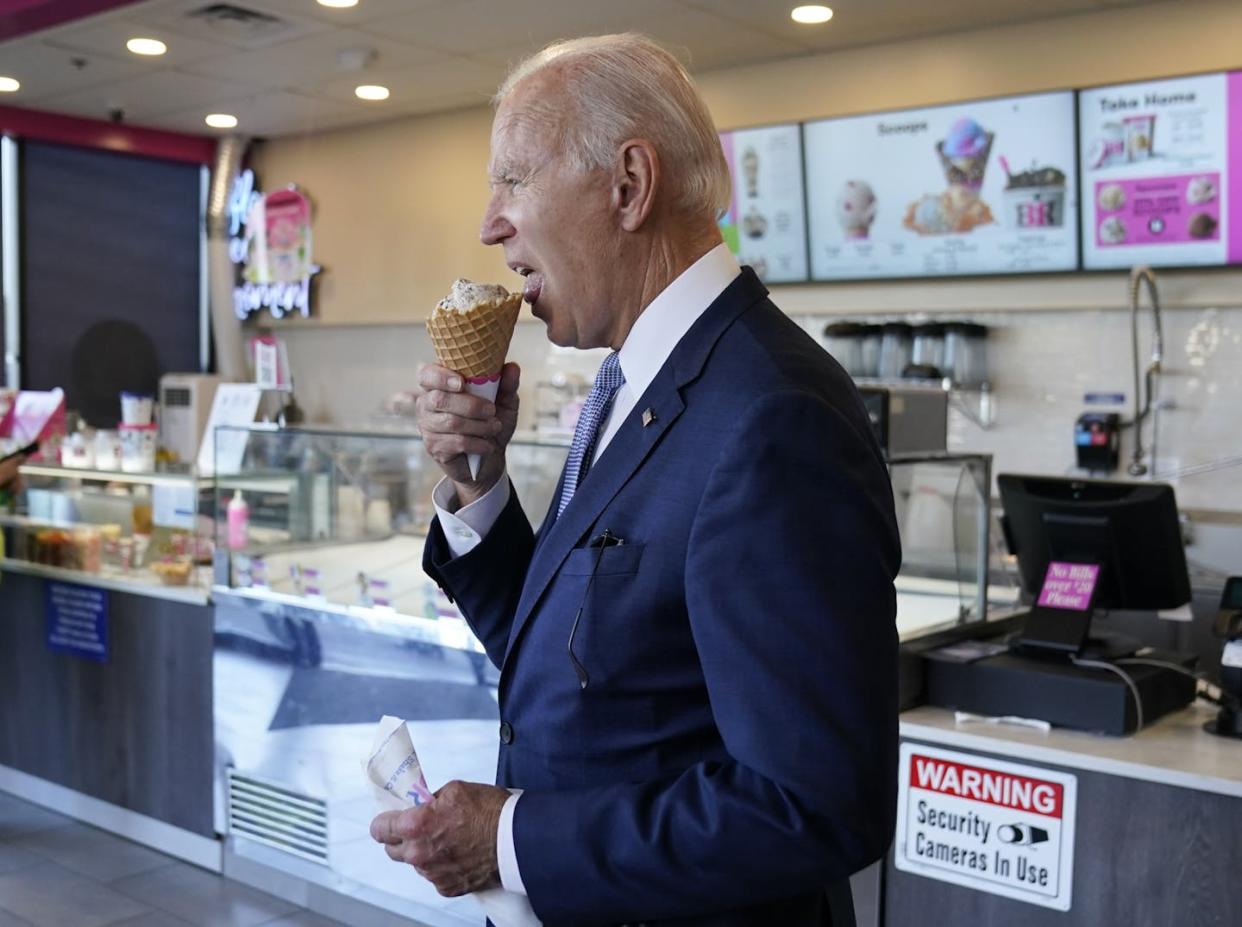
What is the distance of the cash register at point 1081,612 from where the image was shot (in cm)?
264

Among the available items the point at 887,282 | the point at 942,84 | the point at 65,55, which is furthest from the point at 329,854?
the point at 65,55

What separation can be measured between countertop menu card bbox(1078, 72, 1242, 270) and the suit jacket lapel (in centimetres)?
402

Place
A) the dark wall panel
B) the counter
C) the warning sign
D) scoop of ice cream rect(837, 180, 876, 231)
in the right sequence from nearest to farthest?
the warning sign → the counter → scoop of ice cream rect(837, 180, 876, 231) → the dark wall panel

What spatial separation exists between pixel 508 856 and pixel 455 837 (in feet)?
0.19

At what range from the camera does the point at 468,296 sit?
1.66 metres

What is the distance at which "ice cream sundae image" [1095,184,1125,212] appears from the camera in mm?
5027

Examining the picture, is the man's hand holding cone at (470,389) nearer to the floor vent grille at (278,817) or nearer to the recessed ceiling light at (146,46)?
the floor vent grille at (278,817)

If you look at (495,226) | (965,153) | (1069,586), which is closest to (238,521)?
(1069,586)

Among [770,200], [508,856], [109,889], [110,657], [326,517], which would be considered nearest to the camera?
[508,856]

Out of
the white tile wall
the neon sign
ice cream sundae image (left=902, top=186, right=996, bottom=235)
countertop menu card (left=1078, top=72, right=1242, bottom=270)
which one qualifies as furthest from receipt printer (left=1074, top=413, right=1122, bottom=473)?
the neon sign

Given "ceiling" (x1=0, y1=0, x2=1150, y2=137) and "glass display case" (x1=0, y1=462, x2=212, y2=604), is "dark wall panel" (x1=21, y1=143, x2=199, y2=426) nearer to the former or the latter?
"ceiling" (x1=0, y1=0, x2=1150, y2=137)

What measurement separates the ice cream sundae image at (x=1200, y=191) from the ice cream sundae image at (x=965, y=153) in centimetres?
81

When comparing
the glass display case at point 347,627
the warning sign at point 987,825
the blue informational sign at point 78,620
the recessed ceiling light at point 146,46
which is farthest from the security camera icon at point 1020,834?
the recessed ceiling light at point 146,46

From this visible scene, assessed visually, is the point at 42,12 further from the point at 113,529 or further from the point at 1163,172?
the point at 1163,172
